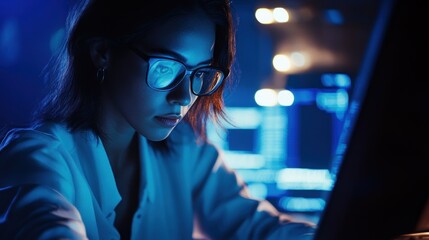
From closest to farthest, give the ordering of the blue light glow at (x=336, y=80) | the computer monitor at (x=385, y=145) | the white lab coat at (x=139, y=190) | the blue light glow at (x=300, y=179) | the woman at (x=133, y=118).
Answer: the computer monitor at (x=385, y=145)
the white lab coat at (x=139, y=190)
the woman at (x=133, y=118)
the blue light glow at (x=300, y=179)
the blue light glow at (x=336, y=80)

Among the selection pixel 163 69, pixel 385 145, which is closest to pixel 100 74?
pixel 163 69

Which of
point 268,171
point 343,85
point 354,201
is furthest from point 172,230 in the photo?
point 343,85

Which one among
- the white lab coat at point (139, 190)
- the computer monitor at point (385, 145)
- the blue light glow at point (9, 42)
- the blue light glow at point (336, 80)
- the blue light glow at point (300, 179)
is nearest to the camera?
the computer monitor at point (385, 145)

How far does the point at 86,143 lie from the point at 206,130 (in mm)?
348

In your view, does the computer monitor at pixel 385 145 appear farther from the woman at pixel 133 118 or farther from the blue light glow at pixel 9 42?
the blue light glow at pixel 9 42

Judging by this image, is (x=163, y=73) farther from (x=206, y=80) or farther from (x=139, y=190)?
(x=139, y=190)

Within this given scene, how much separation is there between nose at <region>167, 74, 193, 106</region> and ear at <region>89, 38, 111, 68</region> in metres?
0.16

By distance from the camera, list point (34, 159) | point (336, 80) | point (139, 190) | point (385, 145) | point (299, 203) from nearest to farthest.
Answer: point (385, 145) < point (34, 159) < point (139, 190) < point (299, 203) < point (336, 80)

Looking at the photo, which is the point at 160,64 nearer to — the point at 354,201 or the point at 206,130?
the point at 206,130

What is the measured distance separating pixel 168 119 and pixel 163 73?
111 mm

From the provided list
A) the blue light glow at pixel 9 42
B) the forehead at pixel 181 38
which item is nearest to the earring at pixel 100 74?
the forehead at pixel 181 38

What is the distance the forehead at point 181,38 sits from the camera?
3.50 ft

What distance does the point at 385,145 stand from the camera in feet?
2.39

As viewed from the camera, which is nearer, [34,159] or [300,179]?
[34,159]
